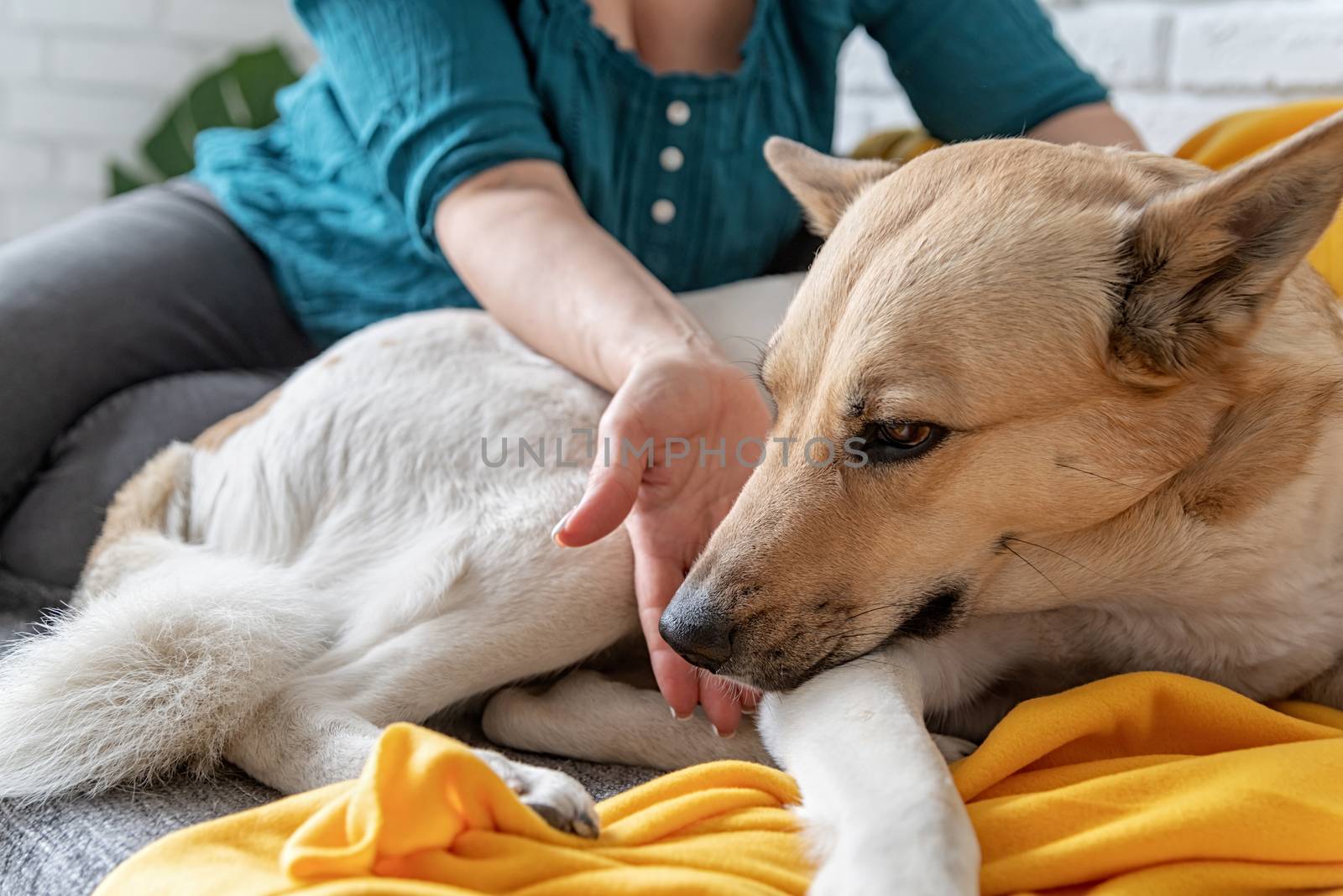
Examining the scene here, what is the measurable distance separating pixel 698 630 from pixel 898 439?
0.25 meters

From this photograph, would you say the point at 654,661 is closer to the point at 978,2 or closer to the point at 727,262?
the point at 727,262

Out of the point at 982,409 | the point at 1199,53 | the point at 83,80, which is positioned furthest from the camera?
the point at 83,80

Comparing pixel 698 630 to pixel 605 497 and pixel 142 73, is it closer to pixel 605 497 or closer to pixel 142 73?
pixel 605 497

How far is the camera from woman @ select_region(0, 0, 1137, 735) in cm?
136

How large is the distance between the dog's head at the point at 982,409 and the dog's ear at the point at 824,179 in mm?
275

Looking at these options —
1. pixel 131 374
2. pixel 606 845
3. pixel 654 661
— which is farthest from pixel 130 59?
pixel 606 845

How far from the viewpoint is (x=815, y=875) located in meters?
0.78

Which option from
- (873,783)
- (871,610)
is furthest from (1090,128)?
(873,783)

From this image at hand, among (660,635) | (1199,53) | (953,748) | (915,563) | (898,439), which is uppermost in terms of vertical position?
(1199,53)

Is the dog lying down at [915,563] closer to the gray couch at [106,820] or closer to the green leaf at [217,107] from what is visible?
the gray couch at [106,820]

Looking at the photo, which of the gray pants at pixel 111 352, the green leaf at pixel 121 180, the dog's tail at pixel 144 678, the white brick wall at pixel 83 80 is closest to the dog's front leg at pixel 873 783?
the dog's tail at pixel 144 678

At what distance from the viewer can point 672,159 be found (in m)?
1.68

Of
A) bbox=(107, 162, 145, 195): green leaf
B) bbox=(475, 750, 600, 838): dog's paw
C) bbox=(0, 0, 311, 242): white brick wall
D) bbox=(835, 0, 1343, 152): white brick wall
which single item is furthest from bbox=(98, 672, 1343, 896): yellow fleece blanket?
bbox=(0, 0, 311, 242): white brick wall

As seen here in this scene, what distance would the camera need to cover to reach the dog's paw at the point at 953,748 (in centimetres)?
103
